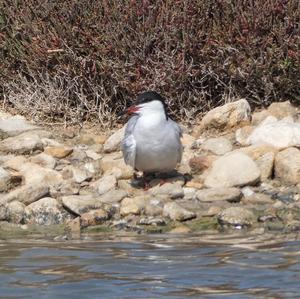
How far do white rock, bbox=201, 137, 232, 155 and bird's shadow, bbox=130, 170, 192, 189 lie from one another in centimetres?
51

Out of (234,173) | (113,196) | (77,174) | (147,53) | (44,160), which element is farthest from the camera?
(147,53)

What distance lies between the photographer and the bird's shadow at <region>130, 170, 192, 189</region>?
33.7 ft

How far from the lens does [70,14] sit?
38.2ft

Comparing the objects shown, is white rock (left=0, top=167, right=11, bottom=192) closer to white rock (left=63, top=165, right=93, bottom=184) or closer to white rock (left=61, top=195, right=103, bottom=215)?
white rock (left=63, top=165, right=93, bottom=184)

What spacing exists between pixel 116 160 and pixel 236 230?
7.06 ft

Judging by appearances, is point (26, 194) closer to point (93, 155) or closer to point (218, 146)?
point (93, 155)

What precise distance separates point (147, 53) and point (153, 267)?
4.47 meters

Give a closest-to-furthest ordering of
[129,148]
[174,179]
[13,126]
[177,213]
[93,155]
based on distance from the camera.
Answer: [177,213], [129,148], [174,179], [93,155], [13,126]

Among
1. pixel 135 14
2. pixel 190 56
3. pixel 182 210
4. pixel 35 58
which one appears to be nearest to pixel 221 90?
pixel 190 56

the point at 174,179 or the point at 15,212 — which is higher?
the point at 174,179

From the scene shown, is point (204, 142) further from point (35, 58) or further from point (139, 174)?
point (35, 58)

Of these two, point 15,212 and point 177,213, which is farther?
point 15,212

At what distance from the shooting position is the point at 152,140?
10031mm

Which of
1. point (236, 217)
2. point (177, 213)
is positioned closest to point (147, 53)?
point (177, 213)
